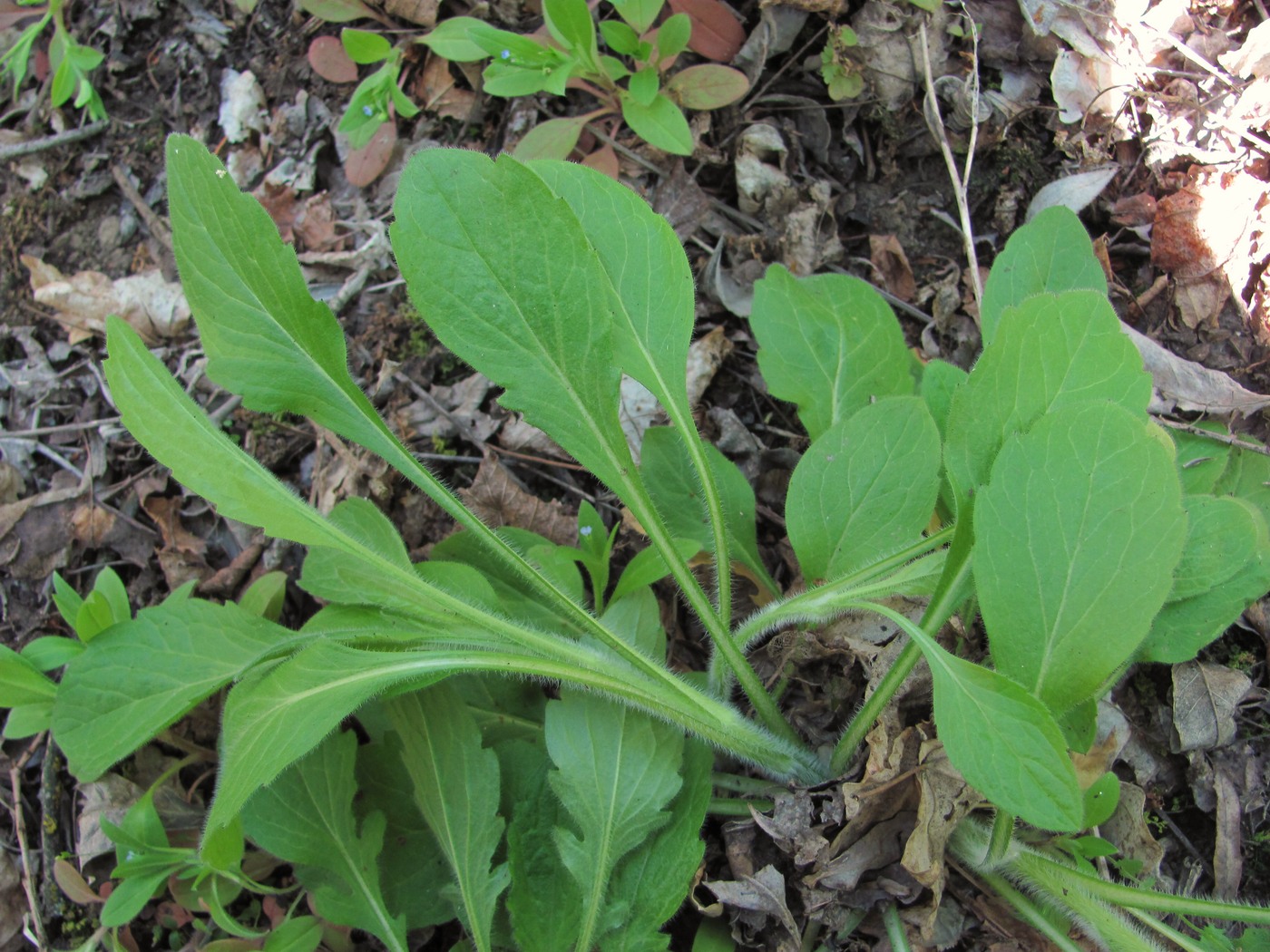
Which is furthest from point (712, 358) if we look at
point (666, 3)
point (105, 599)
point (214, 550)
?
point (105, 599)

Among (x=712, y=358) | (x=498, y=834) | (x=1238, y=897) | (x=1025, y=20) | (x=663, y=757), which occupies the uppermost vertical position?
(x=1025, y=20)

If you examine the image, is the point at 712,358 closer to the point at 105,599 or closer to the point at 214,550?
the point at 214,550

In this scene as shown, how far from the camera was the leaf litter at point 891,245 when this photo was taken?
1989 mm

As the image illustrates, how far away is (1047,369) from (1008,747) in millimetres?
697

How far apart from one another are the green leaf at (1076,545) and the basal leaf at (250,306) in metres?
1.33

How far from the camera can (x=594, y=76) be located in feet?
8.19

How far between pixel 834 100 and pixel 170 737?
→ 250cm

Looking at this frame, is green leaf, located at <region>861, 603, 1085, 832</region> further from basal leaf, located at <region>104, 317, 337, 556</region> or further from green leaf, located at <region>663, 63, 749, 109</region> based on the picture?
green leaf, located at <region>663, 63, 749, 109</region>

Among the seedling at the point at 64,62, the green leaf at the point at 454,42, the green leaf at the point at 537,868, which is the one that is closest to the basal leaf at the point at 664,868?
the green leaf at the point at 537,868

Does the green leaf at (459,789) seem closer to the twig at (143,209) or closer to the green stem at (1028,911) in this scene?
the green stem at (1028,911)

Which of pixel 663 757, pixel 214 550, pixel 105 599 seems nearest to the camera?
pixel 663 757

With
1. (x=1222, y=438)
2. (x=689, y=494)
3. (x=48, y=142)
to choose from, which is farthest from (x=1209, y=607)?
(x=48, y=142)

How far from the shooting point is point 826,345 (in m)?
2.13

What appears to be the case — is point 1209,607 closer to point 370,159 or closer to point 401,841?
point 401,841
